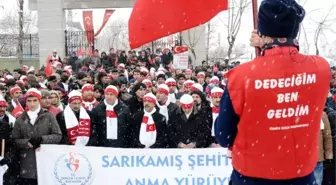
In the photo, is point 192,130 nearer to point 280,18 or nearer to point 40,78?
point 280,18

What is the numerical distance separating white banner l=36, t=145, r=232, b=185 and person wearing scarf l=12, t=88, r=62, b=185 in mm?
119

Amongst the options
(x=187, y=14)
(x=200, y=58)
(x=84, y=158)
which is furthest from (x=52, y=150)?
(x=200, y=58)

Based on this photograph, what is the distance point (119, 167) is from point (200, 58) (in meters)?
16.7

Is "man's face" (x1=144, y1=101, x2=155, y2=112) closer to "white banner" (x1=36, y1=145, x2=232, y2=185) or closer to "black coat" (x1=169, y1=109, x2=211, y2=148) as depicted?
"black coat" (x1=169, y1=109, x2=211, y2=148)

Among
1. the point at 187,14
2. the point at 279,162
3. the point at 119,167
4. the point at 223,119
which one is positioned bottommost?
the point at 119,167

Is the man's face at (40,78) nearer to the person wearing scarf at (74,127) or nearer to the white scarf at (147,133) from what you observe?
the person wearing scarf at (74,127)

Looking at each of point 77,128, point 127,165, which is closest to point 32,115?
point 77,128

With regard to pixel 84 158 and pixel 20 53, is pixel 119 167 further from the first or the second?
pixel 20 53

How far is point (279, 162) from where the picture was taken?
379 centimetres

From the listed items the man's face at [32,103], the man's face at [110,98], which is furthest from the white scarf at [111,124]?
the man's face at [32,103]

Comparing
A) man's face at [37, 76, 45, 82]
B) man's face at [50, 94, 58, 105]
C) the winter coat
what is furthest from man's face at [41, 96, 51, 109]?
man's face at [37, 76, 45, 82]

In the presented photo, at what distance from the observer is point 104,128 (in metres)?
8.73

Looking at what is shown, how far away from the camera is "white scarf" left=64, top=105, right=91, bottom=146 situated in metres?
8.46

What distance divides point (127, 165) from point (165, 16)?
12.7ft
